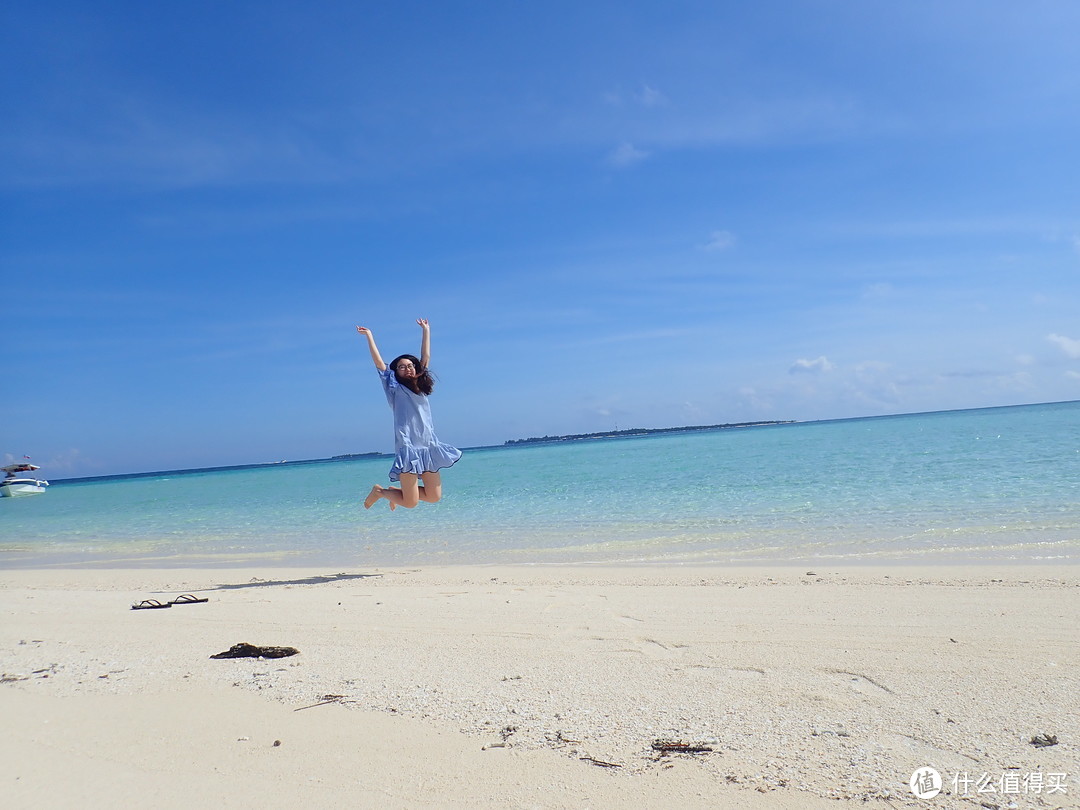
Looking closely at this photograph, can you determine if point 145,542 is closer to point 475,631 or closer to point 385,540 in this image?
point 385,540

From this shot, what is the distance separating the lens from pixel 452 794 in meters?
2.59

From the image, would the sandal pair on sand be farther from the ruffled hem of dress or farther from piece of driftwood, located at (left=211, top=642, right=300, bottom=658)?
piece of driftwood, located at (left=211, top=642, right=300, bottom=658)

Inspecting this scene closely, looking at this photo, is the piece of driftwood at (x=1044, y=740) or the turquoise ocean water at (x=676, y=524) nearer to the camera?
the piece of driftwood at (x=1044, y=740)

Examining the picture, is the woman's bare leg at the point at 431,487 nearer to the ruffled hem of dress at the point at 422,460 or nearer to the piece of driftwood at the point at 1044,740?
the ruffled hem of dress at the point at 422,460

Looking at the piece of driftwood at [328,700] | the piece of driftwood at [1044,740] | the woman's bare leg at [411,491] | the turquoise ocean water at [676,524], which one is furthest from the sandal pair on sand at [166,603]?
the piece of driftwood at [1044,740]

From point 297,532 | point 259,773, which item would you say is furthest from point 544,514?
point 259,773

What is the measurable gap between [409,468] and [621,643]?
3.52 m

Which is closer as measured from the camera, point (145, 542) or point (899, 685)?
point (899, 685)

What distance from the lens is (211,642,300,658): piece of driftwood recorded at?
15.1ft

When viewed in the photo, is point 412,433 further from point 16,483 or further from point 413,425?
point 16,483

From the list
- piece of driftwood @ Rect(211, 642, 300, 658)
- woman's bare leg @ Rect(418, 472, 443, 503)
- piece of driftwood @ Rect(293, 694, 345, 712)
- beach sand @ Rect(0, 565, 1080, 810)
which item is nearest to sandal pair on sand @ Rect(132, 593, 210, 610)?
beach sand @ Rect(0, 565, 1080, 810)

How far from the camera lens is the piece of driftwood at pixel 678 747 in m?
2.84

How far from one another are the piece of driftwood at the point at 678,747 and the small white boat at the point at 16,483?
213ft
